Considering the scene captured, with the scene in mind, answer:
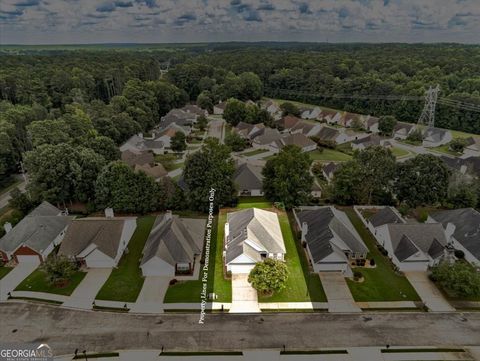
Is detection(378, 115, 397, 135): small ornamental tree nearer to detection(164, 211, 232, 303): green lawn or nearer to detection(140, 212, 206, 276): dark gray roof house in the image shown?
detection(140, 212, 206, 276): dark gray roof house

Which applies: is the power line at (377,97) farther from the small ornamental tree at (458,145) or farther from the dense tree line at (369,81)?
the small ornamental tree at (458,145)

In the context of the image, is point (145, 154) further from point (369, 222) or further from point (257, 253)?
point (369, 222)

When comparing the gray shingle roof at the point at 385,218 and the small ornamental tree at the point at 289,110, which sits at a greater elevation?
the gray shingle roof at the point at 385,218

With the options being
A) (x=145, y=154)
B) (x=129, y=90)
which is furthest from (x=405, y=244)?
(x=129, y=90)

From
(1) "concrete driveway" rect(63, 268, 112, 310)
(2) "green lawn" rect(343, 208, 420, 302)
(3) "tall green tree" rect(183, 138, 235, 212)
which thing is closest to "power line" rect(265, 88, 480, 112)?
(2) "green lawn" rect(343, 208, 420, 302)

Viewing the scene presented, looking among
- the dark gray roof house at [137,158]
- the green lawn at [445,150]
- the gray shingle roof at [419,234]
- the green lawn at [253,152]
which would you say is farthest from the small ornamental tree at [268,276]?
the green lawn at [445,150]

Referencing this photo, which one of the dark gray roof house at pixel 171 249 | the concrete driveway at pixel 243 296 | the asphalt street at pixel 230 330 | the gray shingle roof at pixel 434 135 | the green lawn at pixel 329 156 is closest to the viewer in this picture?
the asphalt street at pixel 230 330

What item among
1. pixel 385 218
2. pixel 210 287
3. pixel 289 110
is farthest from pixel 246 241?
pixel 289 110

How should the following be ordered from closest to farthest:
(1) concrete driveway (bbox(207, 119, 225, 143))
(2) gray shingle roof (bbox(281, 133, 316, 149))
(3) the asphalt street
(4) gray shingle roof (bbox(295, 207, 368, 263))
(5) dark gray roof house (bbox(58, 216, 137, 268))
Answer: (3) the asphalt street < (4) gray shingle roof (bbox(295, 207, 368, 263)) < (5) dark gray roof house (bbox(58, 216, 137, 268)) < (2) gray shingle roof (bbox(281, 133, 316, 149)) < (1) concrete driveway (bbox(207, 119, 225, 143))
